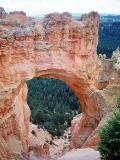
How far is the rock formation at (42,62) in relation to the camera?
2408 centimetres

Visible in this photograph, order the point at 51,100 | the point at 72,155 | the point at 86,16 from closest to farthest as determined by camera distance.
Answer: the point at 72,155 < the point at 86,16 < the point at 51,100

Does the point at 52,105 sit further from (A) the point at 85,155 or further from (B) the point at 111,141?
(B) the point at 111,141

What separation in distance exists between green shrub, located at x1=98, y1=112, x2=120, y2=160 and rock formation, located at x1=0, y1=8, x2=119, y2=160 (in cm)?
603

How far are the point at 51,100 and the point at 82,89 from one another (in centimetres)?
2851

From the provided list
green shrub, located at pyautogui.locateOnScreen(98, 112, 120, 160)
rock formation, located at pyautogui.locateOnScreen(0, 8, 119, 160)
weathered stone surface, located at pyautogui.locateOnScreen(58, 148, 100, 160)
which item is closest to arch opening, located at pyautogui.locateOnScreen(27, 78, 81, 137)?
rock formation, located at pyautogui.locateOnScreen(0, 8, 119, 160)

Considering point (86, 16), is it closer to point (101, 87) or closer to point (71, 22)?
point (71, 22)

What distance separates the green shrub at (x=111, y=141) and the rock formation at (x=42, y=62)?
19.8ft

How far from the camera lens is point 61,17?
84.1 ft

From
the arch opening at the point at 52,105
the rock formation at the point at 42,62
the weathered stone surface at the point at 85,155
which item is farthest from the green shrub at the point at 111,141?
the arch opening at the point at 52,105

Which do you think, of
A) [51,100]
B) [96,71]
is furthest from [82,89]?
[51,100]

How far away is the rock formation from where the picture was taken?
79.0 feet

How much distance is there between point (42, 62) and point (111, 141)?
873cm

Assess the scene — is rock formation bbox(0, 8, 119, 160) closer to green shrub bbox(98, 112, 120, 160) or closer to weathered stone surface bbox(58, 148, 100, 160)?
weathered stone surface bbox(58, 148, 100, 160)

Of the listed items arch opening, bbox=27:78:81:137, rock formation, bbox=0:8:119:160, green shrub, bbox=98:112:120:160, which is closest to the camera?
green shrub, bbox=98:112:120:160
